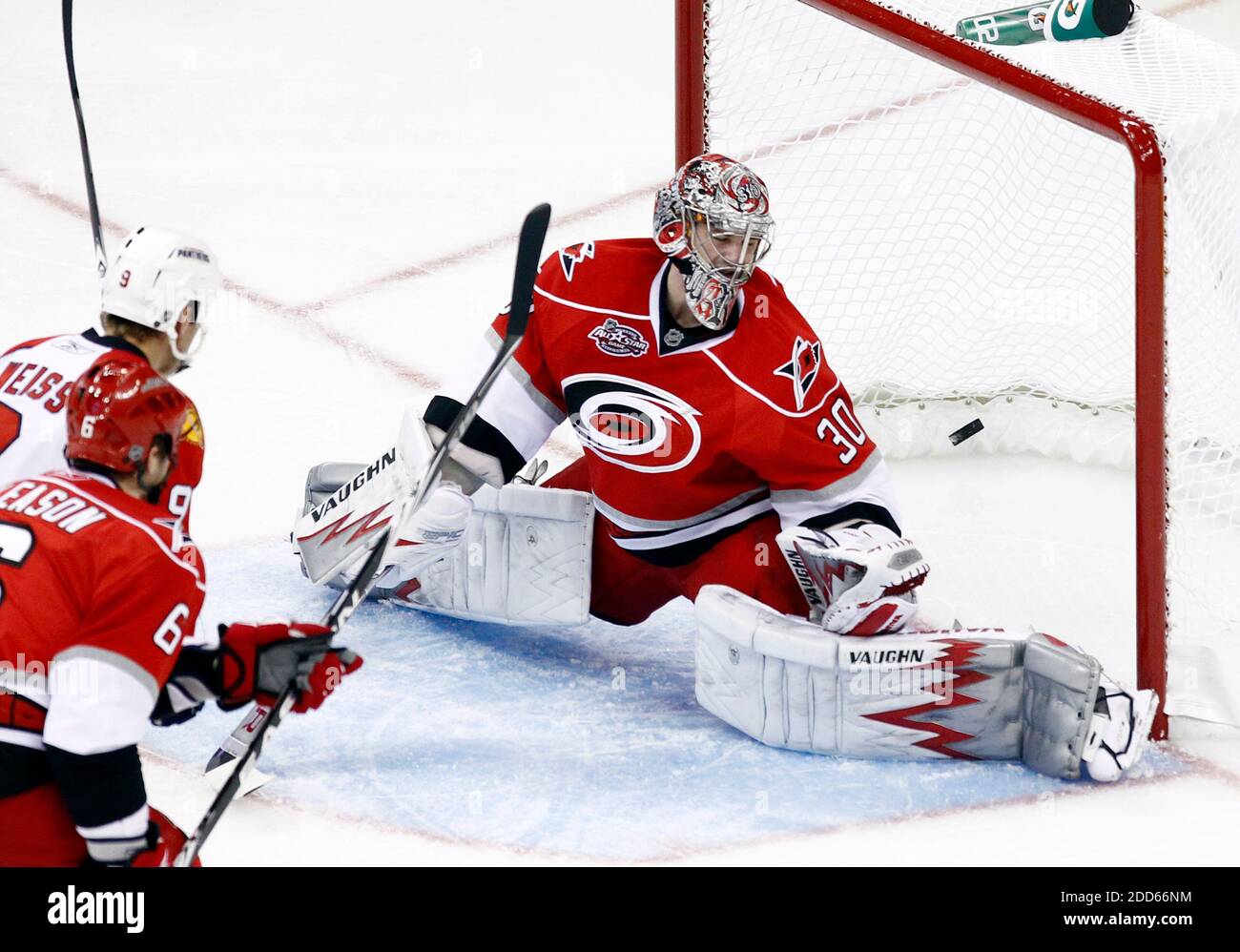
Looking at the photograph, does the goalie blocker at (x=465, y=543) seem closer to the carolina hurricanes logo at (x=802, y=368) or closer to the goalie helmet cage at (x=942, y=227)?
the carolina hurricanes logo at (x=802, y=368)

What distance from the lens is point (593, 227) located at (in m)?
4.95

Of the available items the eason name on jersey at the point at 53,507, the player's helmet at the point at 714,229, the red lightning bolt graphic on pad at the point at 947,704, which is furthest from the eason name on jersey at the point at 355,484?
the eason name on jersey at the point at 53,507

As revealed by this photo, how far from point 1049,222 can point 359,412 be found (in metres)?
1.51

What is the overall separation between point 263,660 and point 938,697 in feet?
3.31

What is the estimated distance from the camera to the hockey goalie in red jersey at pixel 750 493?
277 cm

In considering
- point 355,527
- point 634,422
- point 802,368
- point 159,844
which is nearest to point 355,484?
point 355,527

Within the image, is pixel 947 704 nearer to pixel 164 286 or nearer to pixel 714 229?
pixel 714 229

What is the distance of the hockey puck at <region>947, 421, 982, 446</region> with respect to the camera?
3613 mm

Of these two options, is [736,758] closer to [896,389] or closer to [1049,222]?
[896,389]

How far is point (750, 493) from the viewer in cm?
298

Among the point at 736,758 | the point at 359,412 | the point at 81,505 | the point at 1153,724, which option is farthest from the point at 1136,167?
the point at 359,412

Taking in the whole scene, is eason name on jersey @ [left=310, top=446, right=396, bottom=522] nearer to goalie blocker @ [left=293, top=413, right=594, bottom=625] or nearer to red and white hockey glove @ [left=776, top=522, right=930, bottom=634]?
goalie blocker @ [left=293, top=413, right=594, bottom=625]

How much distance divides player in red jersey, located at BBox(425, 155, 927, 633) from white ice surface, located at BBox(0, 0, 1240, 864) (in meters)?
0.29
